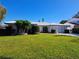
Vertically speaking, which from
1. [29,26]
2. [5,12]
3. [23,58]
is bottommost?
[23,58]

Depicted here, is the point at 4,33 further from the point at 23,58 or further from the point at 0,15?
the point at 23,58

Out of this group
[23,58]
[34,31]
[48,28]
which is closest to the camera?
[23,58]

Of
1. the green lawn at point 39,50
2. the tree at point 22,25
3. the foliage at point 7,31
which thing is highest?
the tree at point 22,25

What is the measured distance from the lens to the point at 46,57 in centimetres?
1180

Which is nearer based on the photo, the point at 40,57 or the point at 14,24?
the point at 40,57

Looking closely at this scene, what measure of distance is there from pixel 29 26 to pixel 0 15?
8250mm

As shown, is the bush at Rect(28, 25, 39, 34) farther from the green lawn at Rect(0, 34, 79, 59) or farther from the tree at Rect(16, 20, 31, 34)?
the green lawn at Rect(0, 34, 79, 59)

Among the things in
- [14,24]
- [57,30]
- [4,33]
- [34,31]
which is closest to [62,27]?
[57,30]

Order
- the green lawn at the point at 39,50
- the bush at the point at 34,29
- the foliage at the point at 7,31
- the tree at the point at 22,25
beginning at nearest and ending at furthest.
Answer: the green lawn at the point at 39,50, the foliage at the point at 7,31, the tree at the point at 22,25, the bush at the point at 34,29

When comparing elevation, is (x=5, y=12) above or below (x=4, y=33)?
above

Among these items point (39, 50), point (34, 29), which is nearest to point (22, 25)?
point (34, 29)

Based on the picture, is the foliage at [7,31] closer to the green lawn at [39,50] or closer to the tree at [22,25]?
the tree at [22,25]

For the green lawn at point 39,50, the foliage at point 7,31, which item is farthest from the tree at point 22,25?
the green lawn at point 39,50

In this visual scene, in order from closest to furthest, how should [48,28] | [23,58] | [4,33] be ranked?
[23,58] → [4,33] → [48,28]
